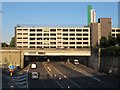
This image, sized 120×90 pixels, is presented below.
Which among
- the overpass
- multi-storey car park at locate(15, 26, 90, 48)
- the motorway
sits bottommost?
the motorway

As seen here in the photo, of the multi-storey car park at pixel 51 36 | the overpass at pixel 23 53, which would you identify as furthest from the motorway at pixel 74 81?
the multi-storey car park at pixel 51 36

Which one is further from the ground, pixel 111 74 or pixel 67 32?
pixel 67 32

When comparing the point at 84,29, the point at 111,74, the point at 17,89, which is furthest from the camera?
the point at 84,29

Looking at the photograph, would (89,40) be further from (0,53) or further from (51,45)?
(0,53)

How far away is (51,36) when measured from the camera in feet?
533

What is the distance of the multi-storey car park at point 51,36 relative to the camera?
16012 centimetres

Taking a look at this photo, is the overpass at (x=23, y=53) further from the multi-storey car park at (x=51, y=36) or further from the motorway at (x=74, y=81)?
the multi-storey car park at (x=51, y=36)

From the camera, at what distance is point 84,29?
160125 millimetres

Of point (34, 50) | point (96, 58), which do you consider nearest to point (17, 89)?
point (96, 58)

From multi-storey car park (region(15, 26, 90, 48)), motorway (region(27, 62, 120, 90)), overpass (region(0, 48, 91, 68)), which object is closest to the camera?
motorway (region(27, 62, 120, 90))

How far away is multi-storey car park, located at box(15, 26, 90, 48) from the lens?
160m

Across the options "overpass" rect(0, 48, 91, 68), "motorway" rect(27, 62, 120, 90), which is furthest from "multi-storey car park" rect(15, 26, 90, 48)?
"motorway" rect(27, 62, 120, 90)

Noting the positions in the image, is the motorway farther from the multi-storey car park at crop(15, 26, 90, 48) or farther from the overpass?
the multi-storey car park at crop(15, 26, 90, 48)

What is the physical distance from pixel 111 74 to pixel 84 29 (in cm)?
8993
